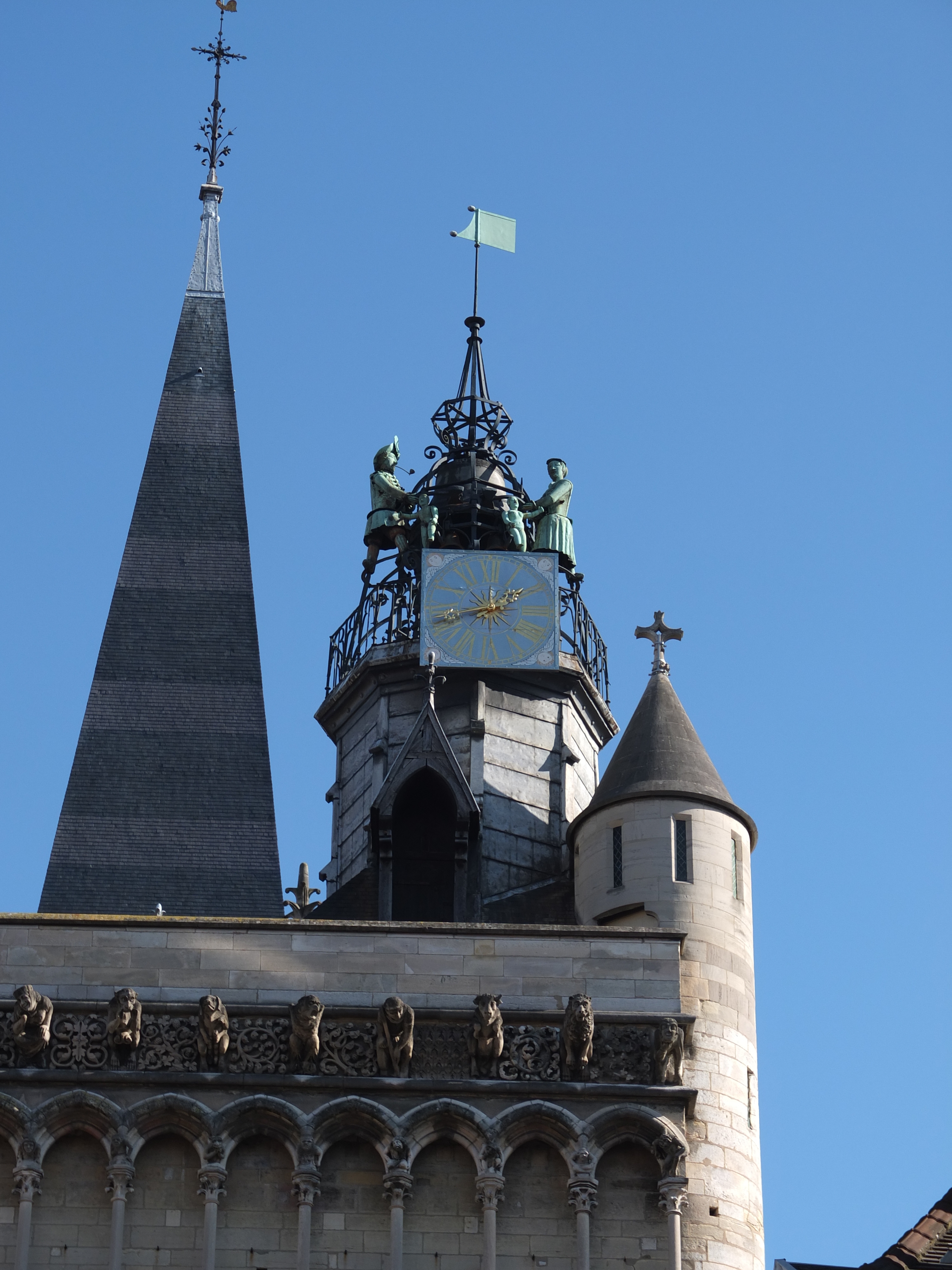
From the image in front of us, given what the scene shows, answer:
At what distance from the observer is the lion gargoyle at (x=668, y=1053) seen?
118 feet

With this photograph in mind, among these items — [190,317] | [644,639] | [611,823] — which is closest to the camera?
[611,823]

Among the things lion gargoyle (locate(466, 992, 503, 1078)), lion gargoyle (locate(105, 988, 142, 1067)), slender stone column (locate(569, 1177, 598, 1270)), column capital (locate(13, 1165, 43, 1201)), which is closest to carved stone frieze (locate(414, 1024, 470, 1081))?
lion gargoyle (locate(466, 992, 503, 1078))

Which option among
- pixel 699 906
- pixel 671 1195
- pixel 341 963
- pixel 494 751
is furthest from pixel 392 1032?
pixel 494 751

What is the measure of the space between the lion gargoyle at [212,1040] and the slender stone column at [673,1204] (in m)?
4.94

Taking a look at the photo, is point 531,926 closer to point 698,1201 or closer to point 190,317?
point 698,1201

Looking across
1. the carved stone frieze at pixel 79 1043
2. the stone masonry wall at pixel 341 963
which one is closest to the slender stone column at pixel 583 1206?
the stone masonry wall at pixel 341 963

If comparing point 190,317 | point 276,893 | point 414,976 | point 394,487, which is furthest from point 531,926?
point 190,317

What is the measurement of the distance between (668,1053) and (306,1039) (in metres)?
3.98

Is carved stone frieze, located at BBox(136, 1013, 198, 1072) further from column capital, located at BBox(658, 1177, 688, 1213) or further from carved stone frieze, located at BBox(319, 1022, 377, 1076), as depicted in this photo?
column capital, located at BBox(658, 1177, 688, 1213)

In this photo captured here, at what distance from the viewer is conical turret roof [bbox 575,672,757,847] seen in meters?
39.6

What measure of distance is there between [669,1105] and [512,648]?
35.4ft

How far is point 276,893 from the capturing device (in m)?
41.3

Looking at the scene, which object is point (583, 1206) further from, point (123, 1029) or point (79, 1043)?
point (79, 1043)

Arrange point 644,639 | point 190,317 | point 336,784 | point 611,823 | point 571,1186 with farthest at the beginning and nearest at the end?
1. point 190,317
2. point 336,784
3. point 644,639
4. point 611,823
5. point 571,1186
